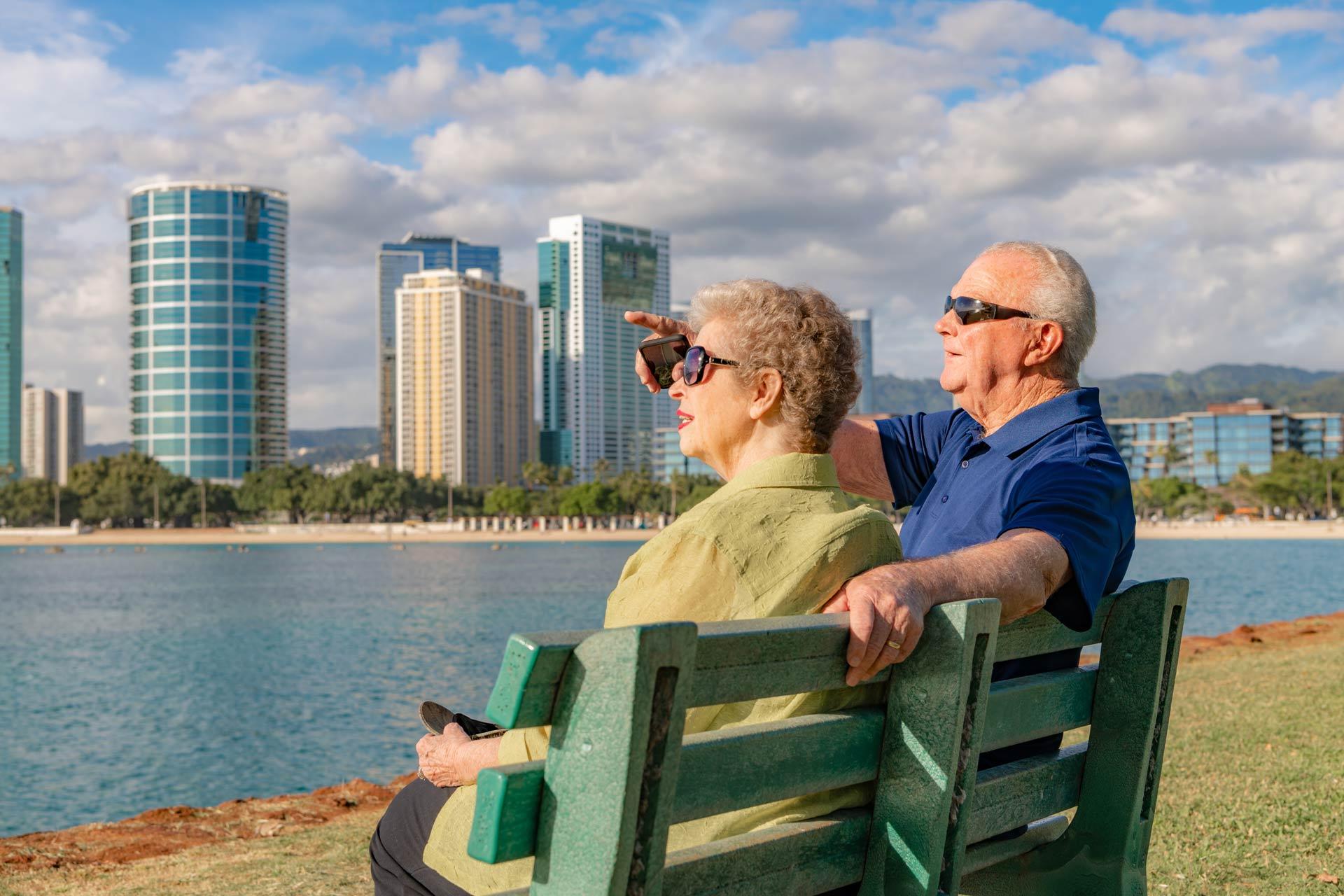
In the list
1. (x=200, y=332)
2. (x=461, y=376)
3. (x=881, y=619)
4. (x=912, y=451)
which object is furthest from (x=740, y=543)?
(x=461, y=376)

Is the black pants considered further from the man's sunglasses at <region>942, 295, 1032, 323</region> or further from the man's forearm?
the man's sunglasses at <region>942, 295, 1032, 323</region>

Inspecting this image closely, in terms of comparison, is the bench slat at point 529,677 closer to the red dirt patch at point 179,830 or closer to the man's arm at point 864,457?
the man's arm at point 864,457

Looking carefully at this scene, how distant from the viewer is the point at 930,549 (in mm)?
3025

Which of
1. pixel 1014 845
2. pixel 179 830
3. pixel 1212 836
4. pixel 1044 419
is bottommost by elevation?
pixel 179 830

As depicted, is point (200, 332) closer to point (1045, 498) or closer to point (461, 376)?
point (461, 376)

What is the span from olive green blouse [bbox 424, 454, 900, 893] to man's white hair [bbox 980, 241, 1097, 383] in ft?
4.66

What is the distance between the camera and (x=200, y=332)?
15738 cm

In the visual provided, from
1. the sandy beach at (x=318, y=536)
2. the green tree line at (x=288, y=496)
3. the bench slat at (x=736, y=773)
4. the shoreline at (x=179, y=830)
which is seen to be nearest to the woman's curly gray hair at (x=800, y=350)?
the bench slat at (x=736, y=773)

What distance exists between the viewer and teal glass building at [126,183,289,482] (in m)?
158

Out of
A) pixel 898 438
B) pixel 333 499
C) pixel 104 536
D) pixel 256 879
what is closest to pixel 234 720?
pixel 256 879

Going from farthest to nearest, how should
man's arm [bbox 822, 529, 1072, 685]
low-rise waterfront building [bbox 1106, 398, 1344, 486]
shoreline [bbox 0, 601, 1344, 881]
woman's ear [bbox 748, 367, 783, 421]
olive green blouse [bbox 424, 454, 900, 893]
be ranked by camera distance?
1. low-rise waterfront building [bbox 1106, 398, 1344, 486]
2. shoreline [bbox 0, 601, 1344, 881]
3. woman's ear [bbox 748, 367, 783, 421]
4. olive green blouse [bbox 424, 454, 900, 893]
5. man's arm [bbox 822, 529, 1072, 685]

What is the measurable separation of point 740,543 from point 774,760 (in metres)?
0.37

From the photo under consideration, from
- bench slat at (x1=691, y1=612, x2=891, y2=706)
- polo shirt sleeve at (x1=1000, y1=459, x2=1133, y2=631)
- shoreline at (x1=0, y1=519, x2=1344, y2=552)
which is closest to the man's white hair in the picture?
polo shirt sleeve at (x1=1000, y1=459, x2=1133, y2=631)

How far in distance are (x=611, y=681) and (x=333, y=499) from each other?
432ft
